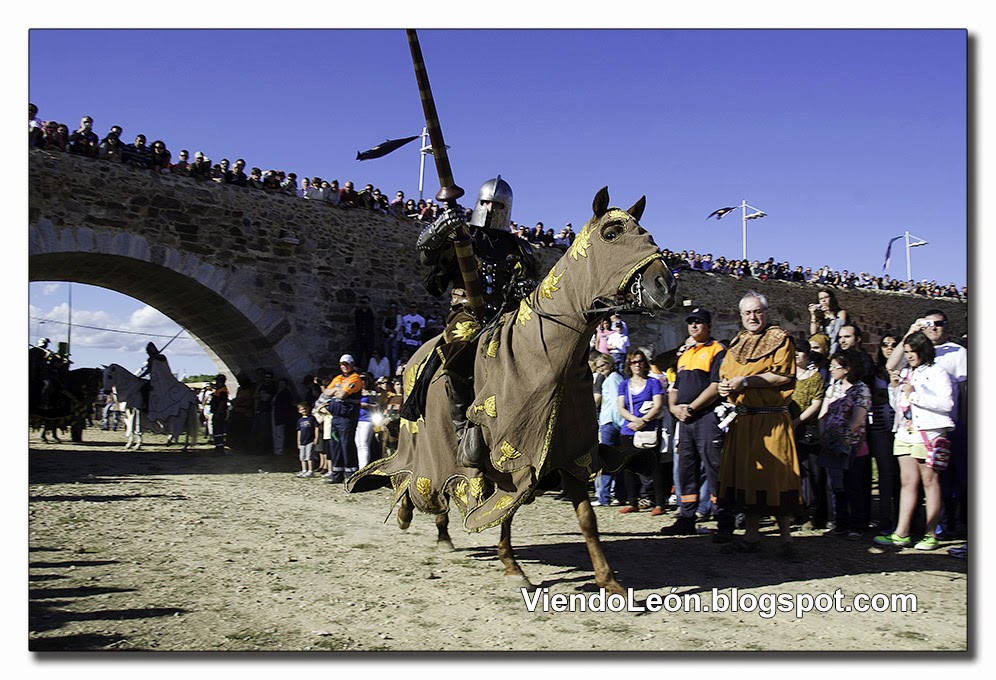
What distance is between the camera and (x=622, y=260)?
12.4 ft

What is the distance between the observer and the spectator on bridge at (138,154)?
12945mm

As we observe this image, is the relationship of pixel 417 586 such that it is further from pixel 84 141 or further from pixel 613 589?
pixel 84 141

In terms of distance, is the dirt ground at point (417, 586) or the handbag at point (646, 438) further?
the handbag at point (646, 438)

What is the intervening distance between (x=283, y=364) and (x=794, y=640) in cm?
1224

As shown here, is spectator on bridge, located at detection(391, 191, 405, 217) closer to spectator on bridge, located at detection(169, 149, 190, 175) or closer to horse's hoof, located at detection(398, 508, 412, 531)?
spectator on bridge, located at detection(169, 149, 190, 175)

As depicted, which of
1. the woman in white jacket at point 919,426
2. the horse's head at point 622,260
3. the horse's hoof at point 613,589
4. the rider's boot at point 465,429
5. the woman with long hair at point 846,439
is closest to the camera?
the horse's head at point 622,260

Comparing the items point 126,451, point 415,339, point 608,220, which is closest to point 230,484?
point 126,451

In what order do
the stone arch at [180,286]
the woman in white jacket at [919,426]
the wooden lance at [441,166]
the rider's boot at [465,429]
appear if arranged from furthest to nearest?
the stone arch at [180,286] → the woman in white jacket at [919,426] → the wooden lance at [441,166] → the rider's boot at [465,429]

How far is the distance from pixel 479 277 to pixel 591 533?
1.68 metres

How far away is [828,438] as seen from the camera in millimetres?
5953

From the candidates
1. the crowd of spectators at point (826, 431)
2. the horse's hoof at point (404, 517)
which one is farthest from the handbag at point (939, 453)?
the horse's hoof at point (404, 517)

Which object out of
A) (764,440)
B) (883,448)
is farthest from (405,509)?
(883,448)

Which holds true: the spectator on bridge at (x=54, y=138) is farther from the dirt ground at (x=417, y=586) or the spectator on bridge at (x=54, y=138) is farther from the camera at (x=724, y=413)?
the camera at (x=724, y=413)

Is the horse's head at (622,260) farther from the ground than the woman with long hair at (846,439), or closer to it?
farther from the ground
